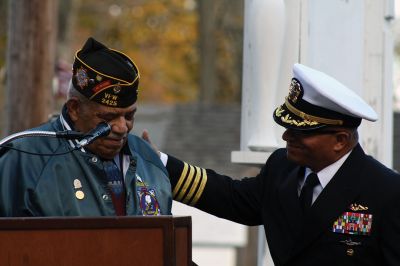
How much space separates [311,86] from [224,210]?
806mm

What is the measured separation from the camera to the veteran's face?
197 inches

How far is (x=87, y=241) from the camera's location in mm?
4332

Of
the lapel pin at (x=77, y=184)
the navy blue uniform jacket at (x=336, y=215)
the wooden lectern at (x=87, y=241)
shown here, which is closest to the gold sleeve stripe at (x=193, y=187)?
the navy blue uniform jacket at (x=336, y=215)

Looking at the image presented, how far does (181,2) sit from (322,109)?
29.0 m

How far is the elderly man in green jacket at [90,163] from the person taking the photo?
483cm

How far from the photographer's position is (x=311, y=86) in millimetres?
5227

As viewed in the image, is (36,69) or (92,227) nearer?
(92,227)

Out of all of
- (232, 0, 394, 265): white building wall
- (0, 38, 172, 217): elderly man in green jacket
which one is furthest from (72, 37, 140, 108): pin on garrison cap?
(232, 0, 394, 265): white building wall

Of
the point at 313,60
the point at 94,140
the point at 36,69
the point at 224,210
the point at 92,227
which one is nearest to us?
the point at 92,227

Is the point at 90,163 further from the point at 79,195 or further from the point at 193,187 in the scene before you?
the point at 193,187

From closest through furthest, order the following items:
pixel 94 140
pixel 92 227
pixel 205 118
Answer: pixel 92 227
pixel 94 140
pixel 205 118

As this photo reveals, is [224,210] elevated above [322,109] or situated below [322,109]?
below

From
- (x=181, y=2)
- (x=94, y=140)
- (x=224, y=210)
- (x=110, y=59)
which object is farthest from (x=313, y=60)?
(x=181, y=2)

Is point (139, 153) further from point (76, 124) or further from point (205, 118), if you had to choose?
point (205, 118)
